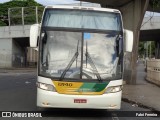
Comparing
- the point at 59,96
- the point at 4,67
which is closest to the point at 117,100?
the point at 59,96

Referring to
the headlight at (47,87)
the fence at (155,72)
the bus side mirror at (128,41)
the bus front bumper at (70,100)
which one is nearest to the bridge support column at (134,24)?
the fence at (155,72)

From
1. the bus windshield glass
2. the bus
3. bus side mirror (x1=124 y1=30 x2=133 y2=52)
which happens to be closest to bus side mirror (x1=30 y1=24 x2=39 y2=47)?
the bus

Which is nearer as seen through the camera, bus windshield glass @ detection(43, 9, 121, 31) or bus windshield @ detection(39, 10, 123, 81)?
bus windshield @ detection(39, 10, 123, 81)

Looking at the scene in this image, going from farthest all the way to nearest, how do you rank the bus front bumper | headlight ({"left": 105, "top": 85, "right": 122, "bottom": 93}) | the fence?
the fence → headlight ({"left": 105, "top": 85, "right": 122, "bottom": 93}) → the bus front bumper

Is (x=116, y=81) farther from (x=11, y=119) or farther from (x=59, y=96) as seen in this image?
(x=11, y=119)

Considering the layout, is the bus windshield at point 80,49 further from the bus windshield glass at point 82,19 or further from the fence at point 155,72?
the fence at point 155,72

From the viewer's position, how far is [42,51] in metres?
11.8

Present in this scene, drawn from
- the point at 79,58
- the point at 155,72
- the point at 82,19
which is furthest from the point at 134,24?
the point at 79,58

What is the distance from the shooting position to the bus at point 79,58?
11.4 m

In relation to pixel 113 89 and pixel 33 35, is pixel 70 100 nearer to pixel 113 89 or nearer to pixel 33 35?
pixel 113 89

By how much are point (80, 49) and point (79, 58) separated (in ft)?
0.85

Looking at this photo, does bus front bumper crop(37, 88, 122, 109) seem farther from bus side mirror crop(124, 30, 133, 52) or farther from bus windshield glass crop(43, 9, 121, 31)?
bus windshield glass crop(43, 9, 121, 31)

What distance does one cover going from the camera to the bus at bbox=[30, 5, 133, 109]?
37.6ft

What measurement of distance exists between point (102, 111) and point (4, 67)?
4175 cm
